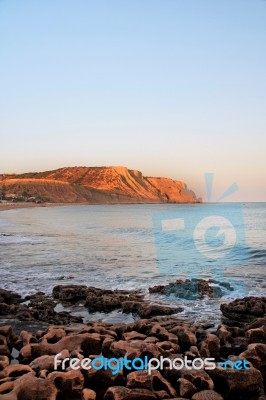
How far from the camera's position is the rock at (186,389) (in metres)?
5.19

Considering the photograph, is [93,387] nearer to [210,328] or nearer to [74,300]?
[210,328]

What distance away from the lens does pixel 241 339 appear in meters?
7.63

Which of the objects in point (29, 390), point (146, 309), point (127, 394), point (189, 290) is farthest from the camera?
point (189, 290)

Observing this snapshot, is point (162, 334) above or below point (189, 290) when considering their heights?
above

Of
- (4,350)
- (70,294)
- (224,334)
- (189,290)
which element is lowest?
(189,290)

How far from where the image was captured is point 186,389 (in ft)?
17.1

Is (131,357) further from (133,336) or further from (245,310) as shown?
(245,310)

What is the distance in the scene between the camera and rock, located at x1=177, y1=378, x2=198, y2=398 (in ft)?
17.0

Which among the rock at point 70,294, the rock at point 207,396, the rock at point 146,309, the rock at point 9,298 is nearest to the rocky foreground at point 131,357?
the rock at point 207,396

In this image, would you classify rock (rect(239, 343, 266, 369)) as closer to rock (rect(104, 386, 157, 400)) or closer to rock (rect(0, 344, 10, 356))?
rock (rect(104, 386, 157, 400))

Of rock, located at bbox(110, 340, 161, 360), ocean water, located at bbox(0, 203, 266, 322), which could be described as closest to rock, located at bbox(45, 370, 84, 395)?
rock, located at bbox(110, 340, 161, 360)

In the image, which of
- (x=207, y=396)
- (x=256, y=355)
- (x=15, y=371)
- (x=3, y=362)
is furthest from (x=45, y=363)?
(x=256, y=355)

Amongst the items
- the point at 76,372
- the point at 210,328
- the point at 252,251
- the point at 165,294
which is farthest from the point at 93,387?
the point at 252,251

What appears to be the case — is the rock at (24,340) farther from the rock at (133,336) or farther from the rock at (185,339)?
the rock at (185,339)
